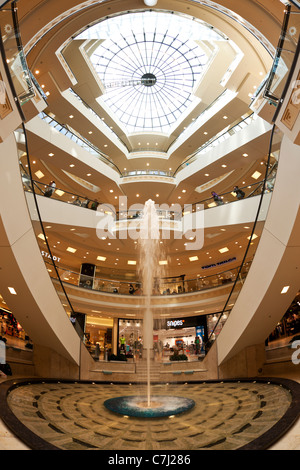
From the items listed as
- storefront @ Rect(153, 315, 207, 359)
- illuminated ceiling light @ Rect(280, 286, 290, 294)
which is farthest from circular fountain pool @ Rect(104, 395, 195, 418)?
storefront @ Rect(153, 315, 207, 359)

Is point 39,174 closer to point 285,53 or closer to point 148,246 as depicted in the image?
point 148,246

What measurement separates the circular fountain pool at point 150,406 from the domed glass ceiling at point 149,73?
61.0 ft

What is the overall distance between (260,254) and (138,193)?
15747 millimetres

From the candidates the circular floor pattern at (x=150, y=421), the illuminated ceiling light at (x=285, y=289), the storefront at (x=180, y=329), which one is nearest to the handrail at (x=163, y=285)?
the storefront at (x=180, y=329)

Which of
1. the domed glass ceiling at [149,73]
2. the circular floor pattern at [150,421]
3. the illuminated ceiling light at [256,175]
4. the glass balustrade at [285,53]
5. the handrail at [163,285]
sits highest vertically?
the domed glass ceiling at [149,73]

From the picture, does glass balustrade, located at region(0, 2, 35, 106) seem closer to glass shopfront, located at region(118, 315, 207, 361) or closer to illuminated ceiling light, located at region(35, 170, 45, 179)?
glass shopfront, located at region(118, 315, 207, 361)

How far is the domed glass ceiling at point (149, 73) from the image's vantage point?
72.8ft

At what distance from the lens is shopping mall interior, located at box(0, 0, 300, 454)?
484cm

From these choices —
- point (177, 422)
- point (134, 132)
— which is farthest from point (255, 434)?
point (134, 132)

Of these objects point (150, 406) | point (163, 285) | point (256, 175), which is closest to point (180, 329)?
point (163, 285)

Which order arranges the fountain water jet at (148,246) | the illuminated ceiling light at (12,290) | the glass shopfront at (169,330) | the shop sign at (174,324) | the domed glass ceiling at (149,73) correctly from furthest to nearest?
1. the domed glass ceiling at (149,73)
2. the shop sign at (174,324)
3. the glass shopfront at (169,330)
4. the fountain water jet at (148,246)
5. the illuminated ceiling light at (12,290)

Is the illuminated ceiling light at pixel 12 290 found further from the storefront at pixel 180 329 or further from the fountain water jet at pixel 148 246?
the storefront at pixel 180 329

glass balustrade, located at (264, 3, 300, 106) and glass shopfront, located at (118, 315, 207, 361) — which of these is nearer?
glass balustrade, located at (264, 3, 300, 106)

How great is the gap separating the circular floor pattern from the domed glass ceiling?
18.6 meters
